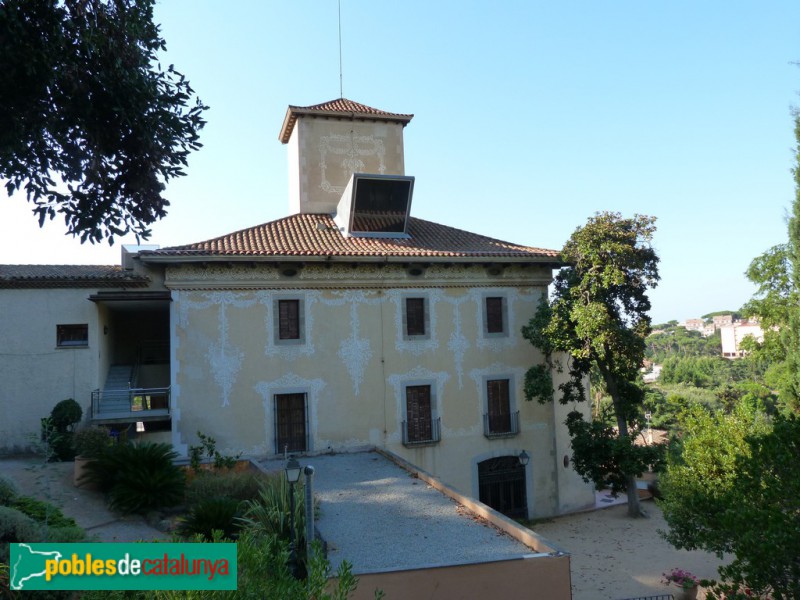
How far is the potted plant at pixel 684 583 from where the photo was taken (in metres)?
11.9

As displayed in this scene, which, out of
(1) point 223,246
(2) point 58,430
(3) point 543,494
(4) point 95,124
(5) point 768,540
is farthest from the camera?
(3) point 543,494

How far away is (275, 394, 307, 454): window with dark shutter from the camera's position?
17.2 meters

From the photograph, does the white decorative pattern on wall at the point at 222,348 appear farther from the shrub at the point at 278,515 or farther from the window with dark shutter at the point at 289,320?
the shrub at the point at 278,515

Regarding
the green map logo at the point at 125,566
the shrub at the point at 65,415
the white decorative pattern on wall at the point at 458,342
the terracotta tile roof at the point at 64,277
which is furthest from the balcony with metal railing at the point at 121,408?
the green map logo at the point at 125,566

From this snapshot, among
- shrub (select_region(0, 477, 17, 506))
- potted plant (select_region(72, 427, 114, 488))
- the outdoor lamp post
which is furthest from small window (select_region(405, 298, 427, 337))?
shrub (select_region(0, 477, 17, 506))

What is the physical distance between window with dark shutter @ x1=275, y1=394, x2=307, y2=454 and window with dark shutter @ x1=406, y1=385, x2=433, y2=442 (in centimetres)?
335

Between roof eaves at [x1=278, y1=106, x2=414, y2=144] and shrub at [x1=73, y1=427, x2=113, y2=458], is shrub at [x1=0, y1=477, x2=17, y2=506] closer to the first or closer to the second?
shrub at [x1=73, y1=427, x2=113, y2=458]

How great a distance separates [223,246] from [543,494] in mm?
13239

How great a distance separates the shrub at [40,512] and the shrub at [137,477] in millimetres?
1959

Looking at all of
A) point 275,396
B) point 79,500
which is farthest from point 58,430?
point 275,396

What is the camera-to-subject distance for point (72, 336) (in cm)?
1650

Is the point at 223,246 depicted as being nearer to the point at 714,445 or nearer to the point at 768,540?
the point at 714,445

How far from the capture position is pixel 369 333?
1822 cm

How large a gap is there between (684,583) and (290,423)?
35.8 ft
